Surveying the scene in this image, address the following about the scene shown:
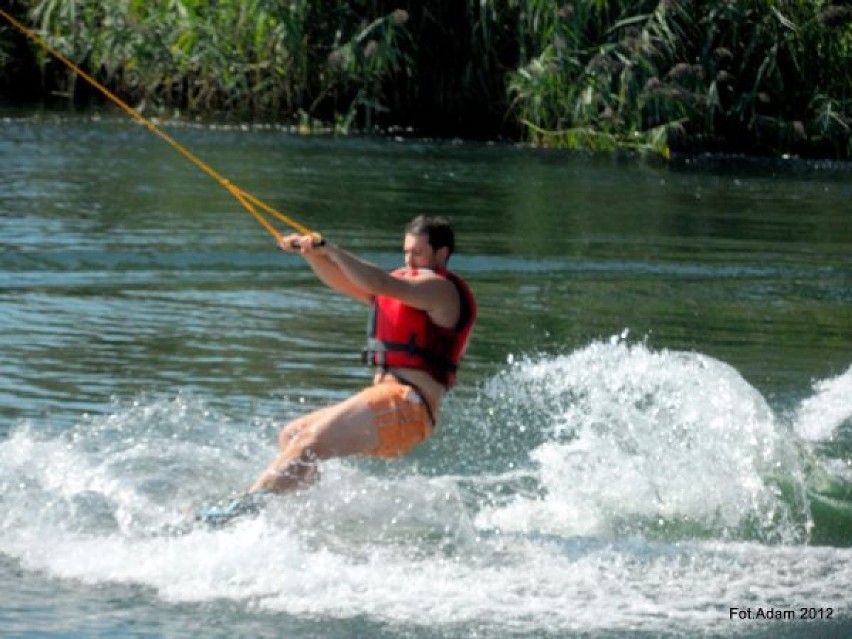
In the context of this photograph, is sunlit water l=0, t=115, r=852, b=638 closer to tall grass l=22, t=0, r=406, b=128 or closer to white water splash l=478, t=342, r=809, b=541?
white water splash l=478, t=342, r=809, b=541

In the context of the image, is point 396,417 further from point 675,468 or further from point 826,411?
point 826,411

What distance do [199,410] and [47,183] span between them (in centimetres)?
932

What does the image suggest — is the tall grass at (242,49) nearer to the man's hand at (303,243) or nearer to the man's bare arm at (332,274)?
the man's bare arm at (332,274)

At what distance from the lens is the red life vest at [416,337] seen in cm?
845

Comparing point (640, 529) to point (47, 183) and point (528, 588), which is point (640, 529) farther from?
point (47, 183)

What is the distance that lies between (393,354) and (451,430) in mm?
1880

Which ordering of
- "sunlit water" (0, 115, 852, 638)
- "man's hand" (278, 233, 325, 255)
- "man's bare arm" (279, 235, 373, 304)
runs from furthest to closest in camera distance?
"man's bare arm" (279, 235, 373, 304), "man's hand" (278, 233, 325, 255), "sunlit water" (0, 115, 852, 638)

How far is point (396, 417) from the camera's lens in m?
8.31

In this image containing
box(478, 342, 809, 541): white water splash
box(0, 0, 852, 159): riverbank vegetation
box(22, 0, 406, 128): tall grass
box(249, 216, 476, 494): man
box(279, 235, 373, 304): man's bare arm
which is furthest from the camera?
box(22, 0, 406, 128): tall grass

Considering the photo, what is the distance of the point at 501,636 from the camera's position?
7074mm

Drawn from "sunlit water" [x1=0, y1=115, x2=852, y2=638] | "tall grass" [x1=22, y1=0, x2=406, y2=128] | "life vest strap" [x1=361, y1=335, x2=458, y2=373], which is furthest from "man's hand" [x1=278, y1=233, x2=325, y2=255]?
"tall grass" [x1=22, y1=0, x2=406, y2=128]

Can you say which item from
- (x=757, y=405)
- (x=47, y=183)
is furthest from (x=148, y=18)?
(x=757, y=405)

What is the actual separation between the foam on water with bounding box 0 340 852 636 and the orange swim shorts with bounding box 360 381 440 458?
1.08 feet

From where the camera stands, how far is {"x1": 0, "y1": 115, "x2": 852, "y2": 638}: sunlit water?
7.51 meters
